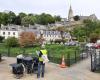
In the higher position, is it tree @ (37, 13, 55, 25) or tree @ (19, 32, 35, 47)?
tree @ (37, 13, 55, 25)

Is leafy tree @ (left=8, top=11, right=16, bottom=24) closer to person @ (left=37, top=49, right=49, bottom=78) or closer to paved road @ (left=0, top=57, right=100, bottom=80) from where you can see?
paved road @ (left=0, top=57, right=100, bottom=80)

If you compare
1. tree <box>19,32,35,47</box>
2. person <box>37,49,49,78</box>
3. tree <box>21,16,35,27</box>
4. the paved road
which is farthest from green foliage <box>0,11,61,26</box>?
person <box>37,49,49,78</box>

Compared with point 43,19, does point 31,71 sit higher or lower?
lower

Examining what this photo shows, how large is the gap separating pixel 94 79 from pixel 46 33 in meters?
127

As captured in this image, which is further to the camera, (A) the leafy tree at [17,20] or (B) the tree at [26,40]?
(A) the leafy tree at [17,20]

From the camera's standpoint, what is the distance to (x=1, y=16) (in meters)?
150

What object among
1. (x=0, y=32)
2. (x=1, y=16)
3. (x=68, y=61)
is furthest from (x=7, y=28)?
(x=68, y=61)

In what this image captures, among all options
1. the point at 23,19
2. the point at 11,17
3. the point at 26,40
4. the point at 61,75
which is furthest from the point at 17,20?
the point at 61,75

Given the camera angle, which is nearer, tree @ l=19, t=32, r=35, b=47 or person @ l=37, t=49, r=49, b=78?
person @ l=37, t=49, r=49, b=78

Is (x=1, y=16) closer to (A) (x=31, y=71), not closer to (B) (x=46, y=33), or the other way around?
(B) (x=46, y=33)

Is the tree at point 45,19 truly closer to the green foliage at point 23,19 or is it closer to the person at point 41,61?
the green foliage at point 23,19

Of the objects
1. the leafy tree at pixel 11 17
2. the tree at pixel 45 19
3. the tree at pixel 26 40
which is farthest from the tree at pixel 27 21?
the tree at pixel 26 40

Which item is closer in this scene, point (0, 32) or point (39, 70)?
point (39, 70)

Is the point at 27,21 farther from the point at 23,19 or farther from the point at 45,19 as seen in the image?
the point at 45,19
